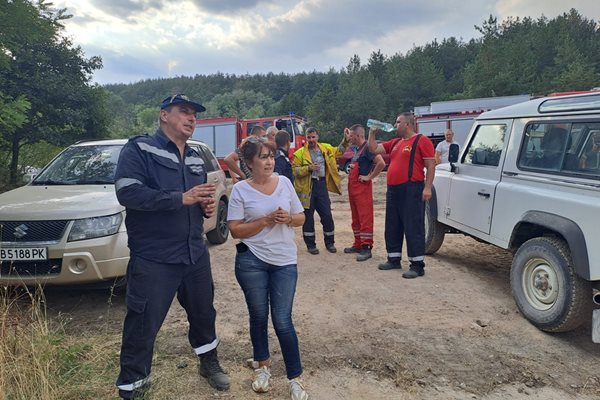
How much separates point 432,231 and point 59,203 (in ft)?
14.9

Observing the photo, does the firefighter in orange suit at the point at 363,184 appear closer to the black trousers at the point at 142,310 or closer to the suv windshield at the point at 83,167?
the suv windshield at the point at 83,167

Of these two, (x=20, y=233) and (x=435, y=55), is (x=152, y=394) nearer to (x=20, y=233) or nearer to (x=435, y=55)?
(x=20, y=233)

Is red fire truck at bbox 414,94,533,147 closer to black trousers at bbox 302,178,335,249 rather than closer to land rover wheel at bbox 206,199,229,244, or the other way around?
black trousers at bbox 302,178,335,249

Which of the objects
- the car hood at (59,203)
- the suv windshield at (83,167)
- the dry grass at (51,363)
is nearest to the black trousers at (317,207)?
the suv windshield at (83,167)

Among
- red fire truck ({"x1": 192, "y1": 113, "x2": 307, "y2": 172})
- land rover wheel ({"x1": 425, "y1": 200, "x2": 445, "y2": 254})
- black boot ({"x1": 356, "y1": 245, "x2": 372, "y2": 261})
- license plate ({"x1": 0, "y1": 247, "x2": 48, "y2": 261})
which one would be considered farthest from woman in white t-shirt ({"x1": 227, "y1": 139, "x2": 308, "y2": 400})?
red fire truck ({"x1": 192, "y1": 113, "x2": 307, "y2": 172})

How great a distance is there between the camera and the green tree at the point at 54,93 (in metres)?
11.4

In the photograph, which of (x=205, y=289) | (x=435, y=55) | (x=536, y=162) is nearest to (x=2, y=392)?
(x=205, y=289)

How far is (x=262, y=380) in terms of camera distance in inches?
111

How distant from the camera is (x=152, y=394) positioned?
2762mm

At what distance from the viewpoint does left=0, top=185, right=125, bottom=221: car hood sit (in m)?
3.86

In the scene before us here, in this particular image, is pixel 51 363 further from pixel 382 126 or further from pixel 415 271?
pixel 382 126

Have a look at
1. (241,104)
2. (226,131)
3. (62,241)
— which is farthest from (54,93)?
(241,104)

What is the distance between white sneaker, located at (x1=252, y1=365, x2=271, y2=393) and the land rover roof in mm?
3270

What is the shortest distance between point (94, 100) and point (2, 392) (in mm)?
12399
